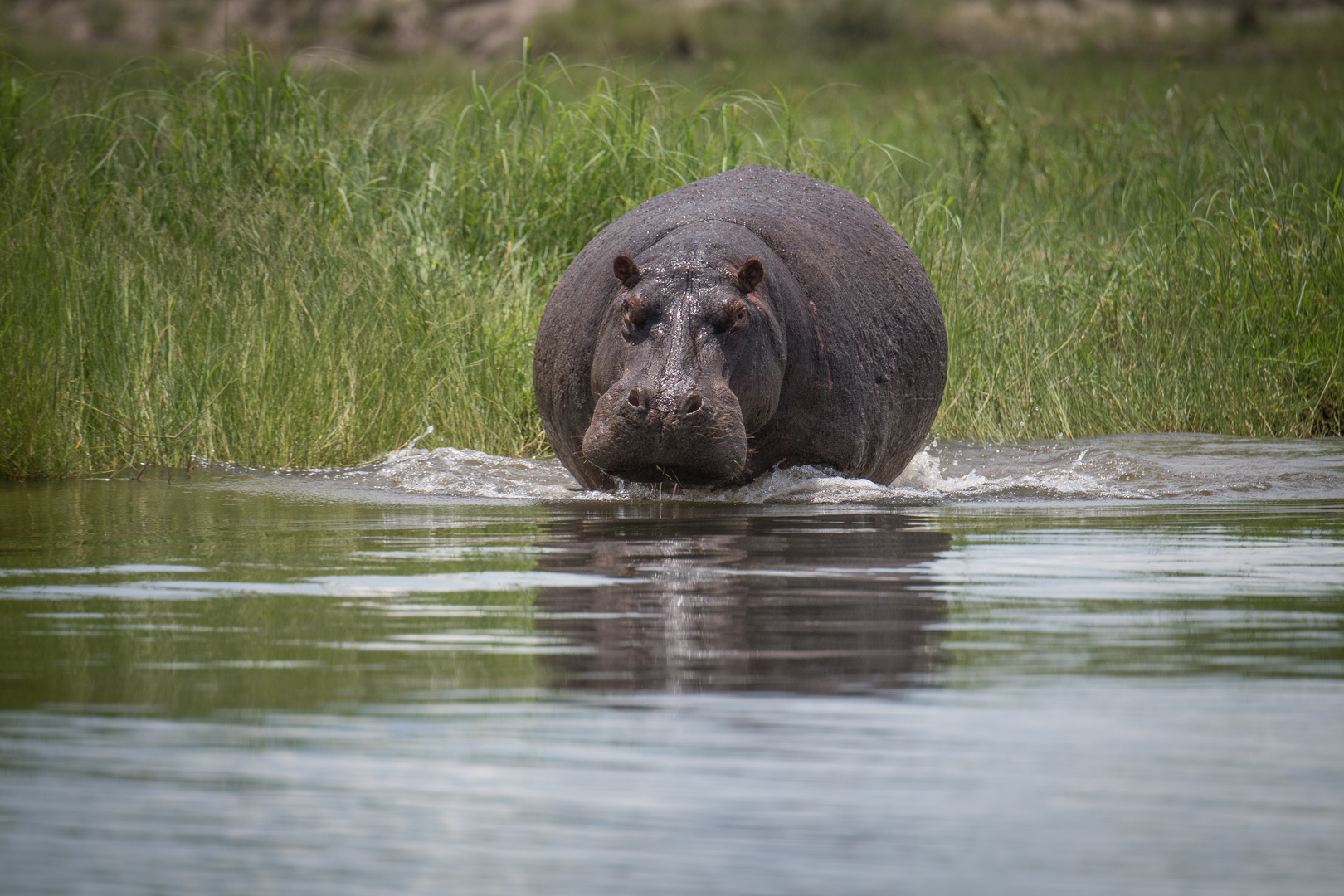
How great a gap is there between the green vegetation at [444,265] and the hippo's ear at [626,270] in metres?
2.26

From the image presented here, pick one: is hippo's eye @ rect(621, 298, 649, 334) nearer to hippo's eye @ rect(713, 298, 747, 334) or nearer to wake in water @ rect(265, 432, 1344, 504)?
hippo's eye @ rect(713, 298, 747, 334)

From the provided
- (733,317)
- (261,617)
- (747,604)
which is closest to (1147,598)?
(747,604)

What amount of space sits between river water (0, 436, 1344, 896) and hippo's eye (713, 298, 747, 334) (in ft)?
3.17

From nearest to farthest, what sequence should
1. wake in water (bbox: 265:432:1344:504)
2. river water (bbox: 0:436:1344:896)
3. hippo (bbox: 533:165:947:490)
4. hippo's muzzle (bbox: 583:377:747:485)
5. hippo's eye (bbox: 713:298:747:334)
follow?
river water (bbox: 0:436:1344:896), hippo's muzzle (bbox: 583:377:747:485), hippo (bbox: 533:165:947:490), hippo's eye (bbox: 713:298:747:334), wake in water (bbox: 265:432:1344:504)

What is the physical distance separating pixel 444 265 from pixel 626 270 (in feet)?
11.3

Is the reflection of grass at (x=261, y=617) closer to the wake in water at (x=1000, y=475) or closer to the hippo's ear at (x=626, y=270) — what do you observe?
the hippo's ear at (x=626, y=270)

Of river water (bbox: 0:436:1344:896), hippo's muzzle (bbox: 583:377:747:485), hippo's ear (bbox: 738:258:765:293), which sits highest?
hippo's ear (bbox: 738:258:765:293)

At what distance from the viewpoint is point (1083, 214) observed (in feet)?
34.9

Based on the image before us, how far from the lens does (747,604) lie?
3473 mm

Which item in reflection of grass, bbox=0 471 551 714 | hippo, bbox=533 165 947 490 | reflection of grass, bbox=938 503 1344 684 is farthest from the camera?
hippo, bbox=533 165 947 490

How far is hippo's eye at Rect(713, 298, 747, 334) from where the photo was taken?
5609mm

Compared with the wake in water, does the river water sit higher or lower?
lower

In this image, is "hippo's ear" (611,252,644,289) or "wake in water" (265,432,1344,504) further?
"wake in water" (265,432,1344,504)

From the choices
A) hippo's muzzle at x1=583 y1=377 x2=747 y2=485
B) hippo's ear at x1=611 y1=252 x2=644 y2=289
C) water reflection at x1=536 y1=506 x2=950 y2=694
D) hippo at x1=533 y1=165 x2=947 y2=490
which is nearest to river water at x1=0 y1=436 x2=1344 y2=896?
water reflection at x1=536 y1=506 x2=950 y2=694
